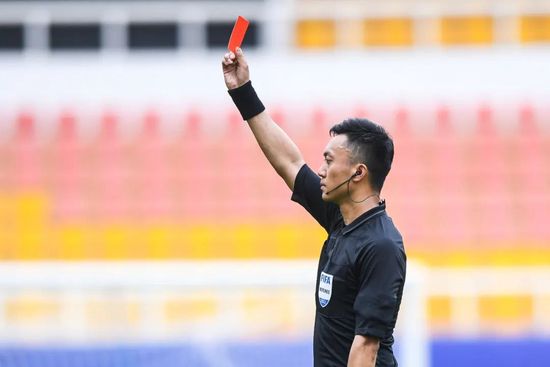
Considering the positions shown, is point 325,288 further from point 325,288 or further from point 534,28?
point 534,28

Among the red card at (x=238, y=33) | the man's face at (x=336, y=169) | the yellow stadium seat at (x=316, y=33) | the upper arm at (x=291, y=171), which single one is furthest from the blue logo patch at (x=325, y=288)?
the yellow stadium seat at (x=316, y=33)

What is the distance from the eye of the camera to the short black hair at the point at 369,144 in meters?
3.04

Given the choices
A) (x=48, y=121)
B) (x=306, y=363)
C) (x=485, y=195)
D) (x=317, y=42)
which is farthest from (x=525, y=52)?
(x=306, y=363)

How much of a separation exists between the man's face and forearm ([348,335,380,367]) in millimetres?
412

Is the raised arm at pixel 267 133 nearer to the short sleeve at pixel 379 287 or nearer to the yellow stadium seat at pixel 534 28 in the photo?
the short sleeve at pixel 379 287

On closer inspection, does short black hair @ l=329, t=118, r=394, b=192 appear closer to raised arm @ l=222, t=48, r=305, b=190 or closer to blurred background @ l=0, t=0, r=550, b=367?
raised arm @ l=222, t=48, r=305, b=190

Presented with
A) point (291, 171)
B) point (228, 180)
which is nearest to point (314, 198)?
point (291, 171)

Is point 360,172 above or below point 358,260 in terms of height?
above

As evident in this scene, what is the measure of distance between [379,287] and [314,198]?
51cm

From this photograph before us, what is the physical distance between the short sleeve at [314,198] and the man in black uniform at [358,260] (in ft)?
0.21

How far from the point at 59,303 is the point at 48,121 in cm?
469

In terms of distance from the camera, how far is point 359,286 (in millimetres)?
2971

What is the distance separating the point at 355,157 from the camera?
9.99 feet

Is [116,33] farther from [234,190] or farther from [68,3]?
[234,190]
